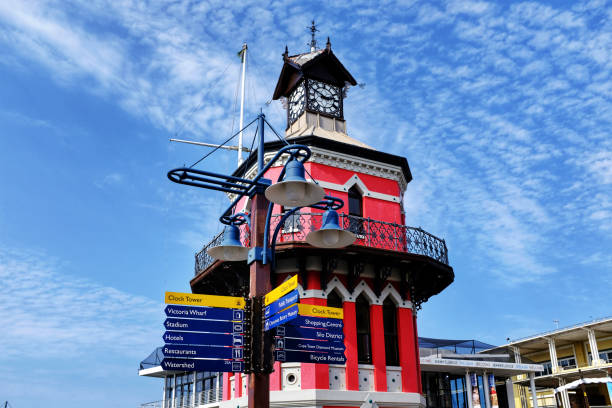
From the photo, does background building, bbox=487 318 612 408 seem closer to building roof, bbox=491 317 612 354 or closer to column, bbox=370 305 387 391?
building roof, bbox=491 317 612 354

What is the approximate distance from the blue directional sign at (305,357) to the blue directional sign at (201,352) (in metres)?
0.69

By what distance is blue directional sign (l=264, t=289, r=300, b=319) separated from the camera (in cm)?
866

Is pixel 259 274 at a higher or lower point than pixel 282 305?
higher

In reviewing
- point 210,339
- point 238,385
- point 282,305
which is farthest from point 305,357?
point 238,385

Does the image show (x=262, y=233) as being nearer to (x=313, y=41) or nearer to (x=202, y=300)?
(x=202, y=300)

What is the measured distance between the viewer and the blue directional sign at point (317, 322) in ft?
33.4

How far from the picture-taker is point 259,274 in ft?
32.4

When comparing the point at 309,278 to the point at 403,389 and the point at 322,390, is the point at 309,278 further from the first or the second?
the point at 403,389

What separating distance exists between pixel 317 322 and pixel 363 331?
25.9ft

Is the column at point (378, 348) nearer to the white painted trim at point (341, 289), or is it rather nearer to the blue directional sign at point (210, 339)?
the white painted trim at point (341, 289)

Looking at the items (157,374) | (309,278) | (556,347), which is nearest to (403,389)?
(309,278)

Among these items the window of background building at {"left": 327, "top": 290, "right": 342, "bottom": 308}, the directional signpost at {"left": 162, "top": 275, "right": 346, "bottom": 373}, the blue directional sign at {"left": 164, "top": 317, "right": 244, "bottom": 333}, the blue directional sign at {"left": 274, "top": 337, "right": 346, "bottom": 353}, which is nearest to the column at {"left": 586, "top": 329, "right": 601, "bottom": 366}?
the window of background building at {"left": 327, "top": 290, "right": 342, "bottom": 308}

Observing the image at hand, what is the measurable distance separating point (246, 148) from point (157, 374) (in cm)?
1780

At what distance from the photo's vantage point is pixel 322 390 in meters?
16.2
